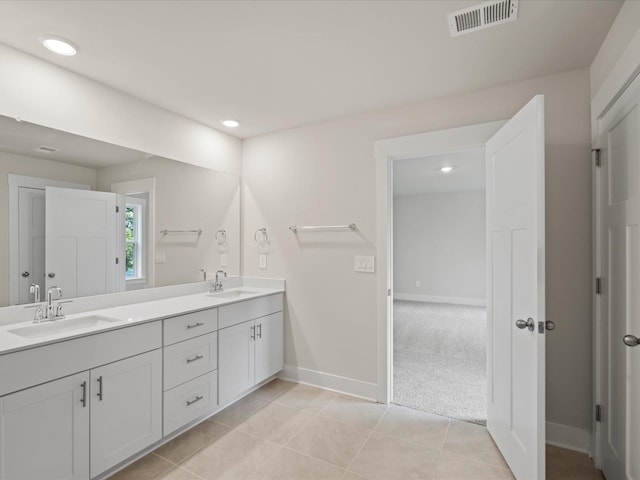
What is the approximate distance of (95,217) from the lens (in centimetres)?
226

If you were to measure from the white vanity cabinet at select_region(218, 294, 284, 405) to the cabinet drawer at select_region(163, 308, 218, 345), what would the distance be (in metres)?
0.08

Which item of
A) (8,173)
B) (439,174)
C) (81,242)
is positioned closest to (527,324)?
(81,242)

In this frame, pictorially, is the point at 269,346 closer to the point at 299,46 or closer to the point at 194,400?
the point at 194,400

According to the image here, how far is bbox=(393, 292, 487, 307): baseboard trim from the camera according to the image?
6.64m

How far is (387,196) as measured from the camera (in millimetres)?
2656

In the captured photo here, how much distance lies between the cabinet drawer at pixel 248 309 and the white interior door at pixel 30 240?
3.62 ft

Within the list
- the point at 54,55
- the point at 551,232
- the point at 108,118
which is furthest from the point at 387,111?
the point at 54,55

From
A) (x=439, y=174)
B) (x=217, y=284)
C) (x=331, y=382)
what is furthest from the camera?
(x=439, y=174)

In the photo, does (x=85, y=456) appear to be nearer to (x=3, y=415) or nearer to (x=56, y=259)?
(x=3, y=415)

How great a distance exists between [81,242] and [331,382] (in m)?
2.20

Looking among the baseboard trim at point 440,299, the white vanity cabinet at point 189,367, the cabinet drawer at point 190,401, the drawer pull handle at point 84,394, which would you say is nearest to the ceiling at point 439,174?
the baseboard trim at point 440,299

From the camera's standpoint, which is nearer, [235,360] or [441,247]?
[235,360]

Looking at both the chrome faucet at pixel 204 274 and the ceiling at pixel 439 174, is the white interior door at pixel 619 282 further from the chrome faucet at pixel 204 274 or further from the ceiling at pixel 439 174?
the chrome faucet at pixel 204 274

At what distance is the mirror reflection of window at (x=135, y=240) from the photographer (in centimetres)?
246
